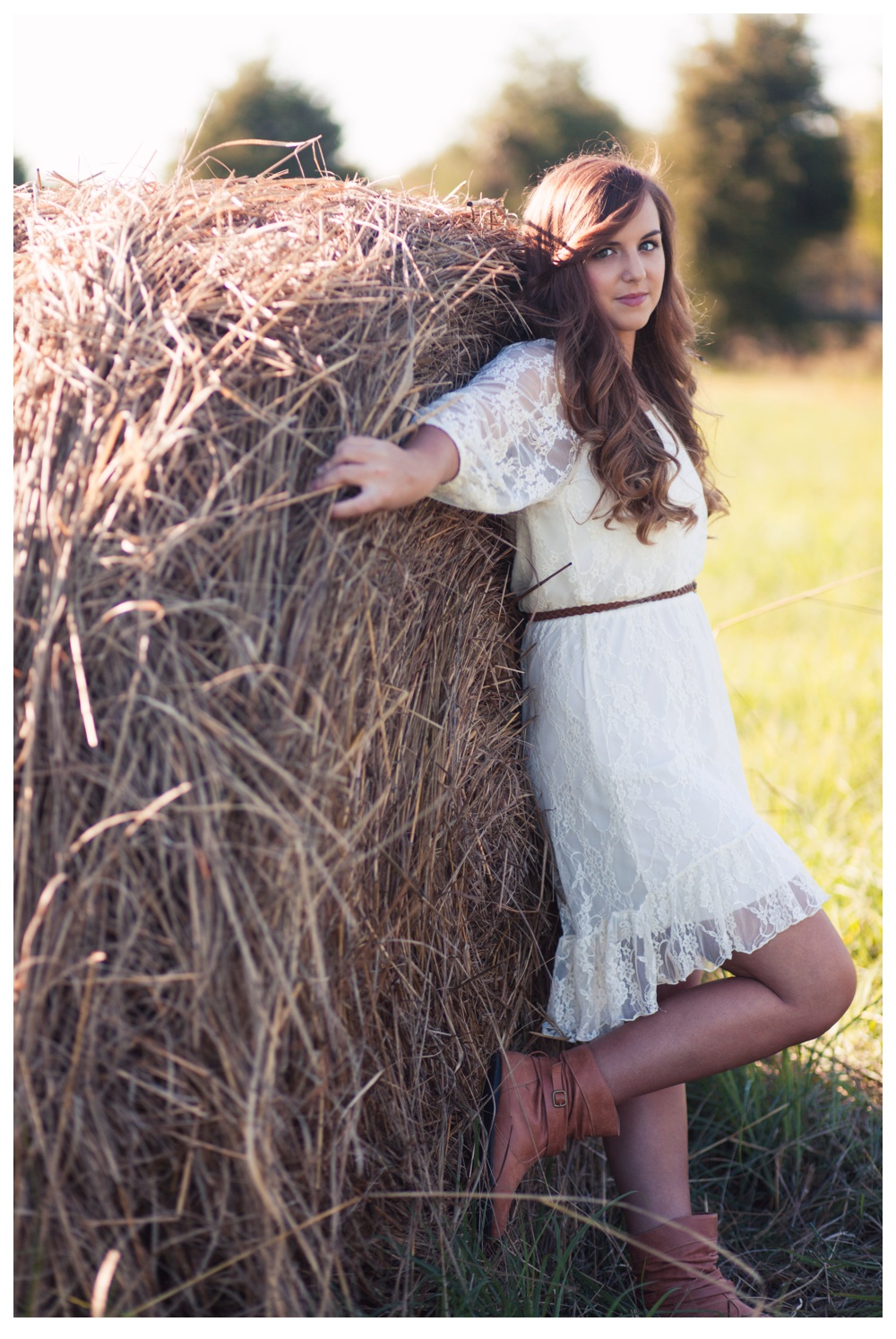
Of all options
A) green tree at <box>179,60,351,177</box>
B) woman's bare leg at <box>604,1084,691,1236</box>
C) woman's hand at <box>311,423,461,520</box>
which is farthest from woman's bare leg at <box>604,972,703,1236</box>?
green tree at <box>179,60,351,177</box>

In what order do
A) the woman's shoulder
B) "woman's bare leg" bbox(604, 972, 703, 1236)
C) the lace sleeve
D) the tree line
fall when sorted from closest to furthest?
the lace sleeve < the woman's shoulder < "woman's bare leg" bbox(604, 972, 703, 1236) < the tree line

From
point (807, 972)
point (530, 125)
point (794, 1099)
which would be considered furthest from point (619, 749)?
point (530, 125)

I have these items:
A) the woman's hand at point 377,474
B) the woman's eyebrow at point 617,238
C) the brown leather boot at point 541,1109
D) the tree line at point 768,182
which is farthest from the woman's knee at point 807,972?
the tree line at point 768,182

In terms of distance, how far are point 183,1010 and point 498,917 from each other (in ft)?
2.21

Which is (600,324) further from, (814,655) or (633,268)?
(814,655)

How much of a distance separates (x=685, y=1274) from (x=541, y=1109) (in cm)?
33

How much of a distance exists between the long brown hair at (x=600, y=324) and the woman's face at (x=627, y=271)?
0.06ft

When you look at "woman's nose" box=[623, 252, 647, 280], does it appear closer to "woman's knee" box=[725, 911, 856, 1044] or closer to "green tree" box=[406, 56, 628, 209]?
"woman's knee" box=[725, 911, 856, 1044]

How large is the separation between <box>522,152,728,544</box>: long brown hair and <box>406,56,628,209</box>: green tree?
28727mm

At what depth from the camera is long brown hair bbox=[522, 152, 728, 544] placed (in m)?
1.74

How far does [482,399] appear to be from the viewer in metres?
1.60

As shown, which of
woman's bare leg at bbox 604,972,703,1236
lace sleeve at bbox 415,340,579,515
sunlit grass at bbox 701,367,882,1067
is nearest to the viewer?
lace sleeve at bbox 415,340,579,515

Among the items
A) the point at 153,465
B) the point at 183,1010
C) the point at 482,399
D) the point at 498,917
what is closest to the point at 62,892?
the point at 183,1010

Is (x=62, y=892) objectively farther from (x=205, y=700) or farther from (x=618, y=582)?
(x=618, y=582)
